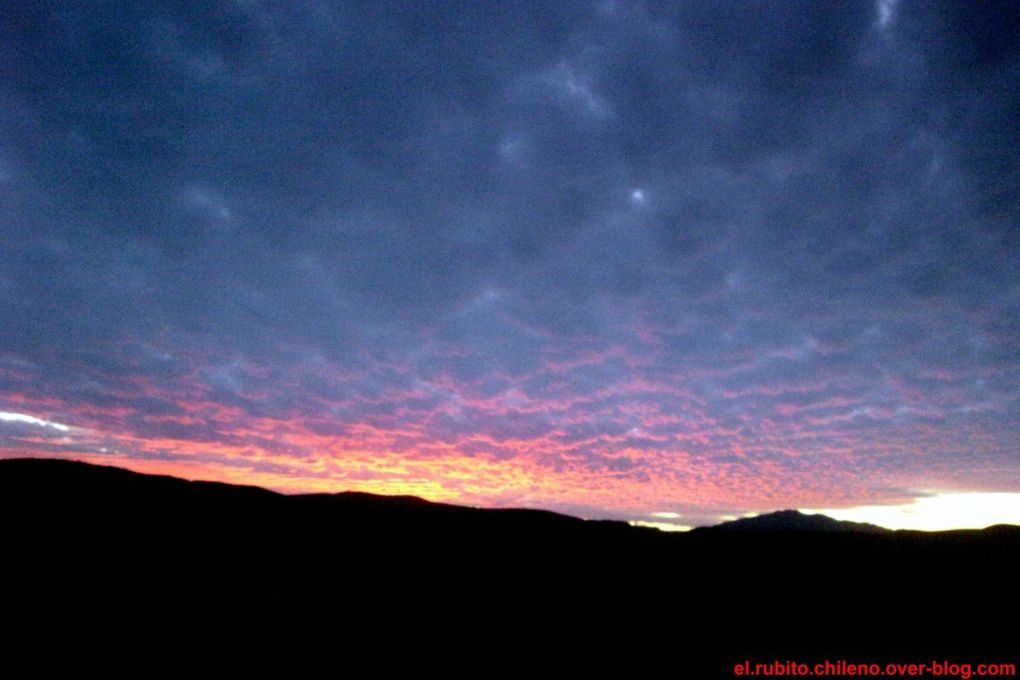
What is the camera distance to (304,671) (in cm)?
1229

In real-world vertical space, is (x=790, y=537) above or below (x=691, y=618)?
above

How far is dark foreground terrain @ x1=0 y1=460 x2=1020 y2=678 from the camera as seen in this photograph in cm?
1342

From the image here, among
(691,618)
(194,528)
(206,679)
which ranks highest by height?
(194,528)

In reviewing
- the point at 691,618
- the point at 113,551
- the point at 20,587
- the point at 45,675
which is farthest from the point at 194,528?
the point at 691,618

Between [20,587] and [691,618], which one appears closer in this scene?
[20,587]

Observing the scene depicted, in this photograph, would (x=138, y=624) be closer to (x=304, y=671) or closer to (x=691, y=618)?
(x=304, y=671)

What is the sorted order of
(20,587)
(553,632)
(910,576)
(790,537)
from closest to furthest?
(20,587), (553,632), (910,576), (790,537)

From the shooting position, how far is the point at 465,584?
55.1 feet

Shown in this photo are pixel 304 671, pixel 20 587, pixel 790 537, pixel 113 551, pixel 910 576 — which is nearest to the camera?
pixel 304 671

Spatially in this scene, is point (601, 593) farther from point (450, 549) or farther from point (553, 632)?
point (450, 549)

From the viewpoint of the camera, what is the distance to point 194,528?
57.7 feet

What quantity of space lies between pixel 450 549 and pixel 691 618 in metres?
9.05

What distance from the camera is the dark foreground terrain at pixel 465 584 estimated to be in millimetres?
13422

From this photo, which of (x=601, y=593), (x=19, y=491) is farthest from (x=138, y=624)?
(x=601, y=593)
